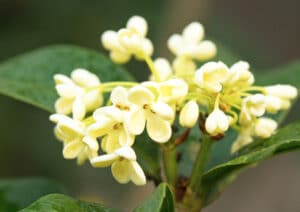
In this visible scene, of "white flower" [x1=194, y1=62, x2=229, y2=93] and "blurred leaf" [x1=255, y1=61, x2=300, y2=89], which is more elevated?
"white flower" [x1=194, y1=62, x2=229, y2=93]

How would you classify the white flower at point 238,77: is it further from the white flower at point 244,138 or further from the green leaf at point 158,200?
the green leaf at point 158,200

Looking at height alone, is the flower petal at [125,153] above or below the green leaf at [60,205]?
above

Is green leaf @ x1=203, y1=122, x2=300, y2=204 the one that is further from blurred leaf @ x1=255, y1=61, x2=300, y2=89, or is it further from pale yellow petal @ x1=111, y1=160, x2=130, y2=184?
blurred leaf @ x1=255, y1=61, x2=300, y2=89

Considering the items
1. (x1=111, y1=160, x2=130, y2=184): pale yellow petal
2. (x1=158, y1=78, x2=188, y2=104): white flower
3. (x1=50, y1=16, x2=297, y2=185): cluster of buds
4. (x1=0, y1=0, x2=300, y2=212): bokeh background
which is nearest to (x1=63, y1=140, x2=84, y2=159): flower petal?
(x1=50, y1=16, x2=297, y2=185): cluster of buds

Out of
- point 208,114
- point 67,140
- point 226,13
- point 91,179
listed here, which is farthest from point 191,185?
point 226,13

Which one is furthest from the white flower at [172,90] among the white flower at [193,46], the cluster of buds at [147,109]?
the white flower at [193,46]

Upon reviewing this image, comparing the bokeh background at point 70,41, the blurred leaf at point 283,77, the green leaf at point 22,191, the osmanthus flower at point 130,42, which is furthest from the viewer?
the bokeh background at point 70,41

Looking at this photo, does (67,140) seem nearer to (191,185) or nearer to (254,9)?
(191,185)
